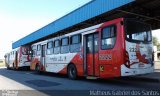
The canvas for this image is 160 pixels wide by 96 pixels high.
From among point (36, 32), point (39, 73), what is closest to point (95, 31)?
point (39, 73)

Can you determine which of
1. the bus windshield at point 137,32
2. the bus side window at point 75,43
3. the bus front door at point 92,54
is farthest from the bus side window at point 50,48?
the bus windshield at point 137,32

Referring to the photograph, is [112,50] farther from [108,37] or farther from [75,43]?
[75,43]

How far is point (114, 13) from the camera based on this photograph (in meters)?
19.2

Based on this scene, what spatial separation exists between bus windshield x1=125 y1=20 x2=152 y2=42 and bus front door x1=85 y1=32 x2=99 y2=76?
86.3 inches

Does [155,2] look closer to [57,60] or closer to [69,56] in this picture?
[69,56]

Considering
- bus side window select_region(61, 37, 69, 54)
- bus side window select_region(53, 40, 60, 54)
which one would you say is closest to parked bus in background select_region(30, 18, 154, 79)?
bus side window select_region(61, 37, 69, 54)

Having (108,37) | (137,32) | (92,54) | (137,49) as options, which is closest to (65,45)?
(92,54)

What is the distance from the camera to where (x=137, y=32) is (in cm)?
1294

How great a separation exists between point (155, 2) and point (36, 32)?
21.2m

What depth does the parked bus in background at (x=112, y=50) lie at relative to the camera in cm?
1234

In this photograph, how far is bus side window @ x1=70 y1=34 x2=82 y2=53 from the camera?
16.2 meters

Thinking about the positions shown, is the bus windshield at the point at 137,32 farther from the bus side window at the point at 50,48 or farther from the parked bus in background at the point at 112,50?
the bus side window at the point at 50,48

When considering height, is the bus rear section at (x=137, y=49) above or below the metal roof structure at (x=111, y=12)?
below

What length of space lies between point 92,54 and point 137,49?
9.02ft
